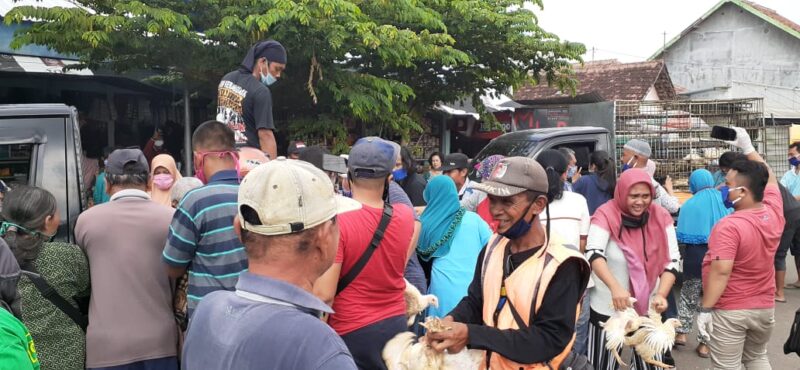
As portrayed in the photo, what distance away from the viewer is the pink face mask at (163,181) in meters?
4.68

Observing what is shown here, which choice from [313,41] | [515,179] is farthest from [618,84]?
[515,179]

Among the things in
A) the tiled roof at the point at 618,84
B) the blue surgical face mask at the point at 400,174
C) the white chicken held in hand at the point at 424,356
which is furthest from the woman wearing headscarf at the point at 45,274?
the tiled roof at the point at 618,84

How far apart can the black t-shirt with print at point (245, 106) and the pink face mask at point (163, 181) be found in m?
0.78

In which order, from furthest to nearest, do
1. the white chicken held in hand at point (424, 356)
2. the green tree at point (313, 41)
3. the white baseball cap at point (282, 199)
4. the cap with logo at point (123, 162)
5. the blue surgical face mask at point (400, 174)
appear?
the green tree at point (313, 41)
the blue surgical face mask at point (400, 174)
the cap with logo at point (123, 162)
the white chicken held in hand at point (424, 356)
the white baseball cap at point (282, 199)

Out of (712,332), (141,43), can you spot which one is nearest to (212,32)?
(141,43)

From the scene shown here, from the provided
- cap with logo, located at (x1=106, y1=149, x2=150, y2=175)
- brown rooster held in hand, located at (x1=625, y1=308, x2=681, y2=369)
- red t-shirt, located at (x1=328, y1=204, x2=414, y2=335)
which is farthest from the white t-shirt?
cap with logo, located at (x1=106, y1=149, x2=150, y2=175)

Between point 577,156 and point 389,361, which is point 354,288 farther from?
point 577,156

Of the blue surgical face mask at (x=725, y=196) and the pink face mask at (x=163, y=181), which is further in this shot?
the blue surgical face mask at (x=725, y=196)

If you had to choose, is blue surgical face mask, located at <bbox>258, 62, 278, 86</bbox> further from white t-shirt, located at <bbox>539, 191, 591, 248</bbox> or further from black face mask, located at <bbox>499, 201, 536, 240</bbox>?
black face mask, located at <bbox>499, 201, 536, 240</bbox>

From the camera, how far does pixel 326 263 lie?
155cm

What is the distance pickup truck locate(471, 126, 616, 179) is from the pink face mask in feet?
12.6

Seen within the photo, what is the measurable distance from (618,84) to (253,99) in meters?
20.1

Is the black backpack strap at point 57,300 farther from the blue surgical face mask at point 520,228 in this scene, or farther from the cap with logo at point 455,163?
the cap with logo at point 455,163

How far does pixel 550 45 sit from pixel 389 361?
11.7 m
